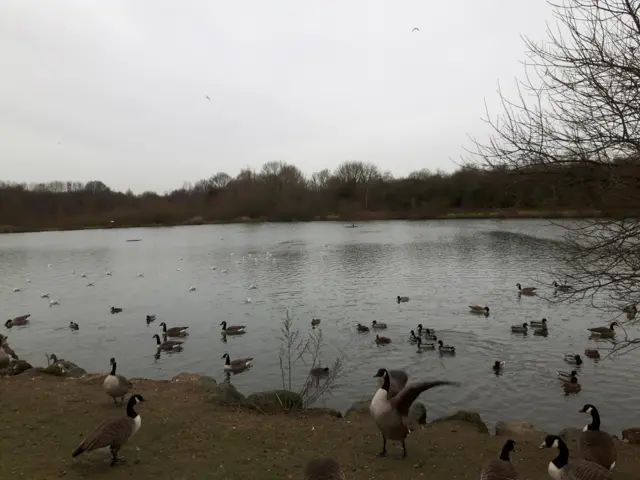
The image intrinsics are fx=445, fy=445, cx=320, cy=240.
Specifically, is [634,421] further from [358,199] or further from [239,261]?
[358,199]

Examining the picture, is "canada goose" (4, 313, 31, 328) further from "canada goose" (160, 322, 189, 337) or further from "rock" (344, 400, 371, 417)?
"rock" (344, 400, 371, 417)

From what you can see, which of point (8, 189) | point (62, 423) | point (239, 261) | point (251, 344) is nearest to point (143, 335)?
point (251, 344)

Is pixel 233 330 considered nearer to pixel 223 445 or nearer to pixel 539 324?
pixel 223 445

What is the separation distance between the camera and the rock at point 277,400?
32.9ft

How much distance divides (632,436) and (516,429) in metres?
2.15

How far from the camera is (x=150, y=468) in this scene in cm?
693

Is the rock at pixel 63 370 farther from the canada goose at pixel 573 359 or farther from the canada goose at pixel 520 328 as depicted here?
the canada goose at pixel 520 328

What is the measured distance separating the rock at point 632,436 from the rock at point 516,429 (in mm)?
1606

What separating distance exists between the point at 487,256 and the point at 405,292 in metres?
13.4

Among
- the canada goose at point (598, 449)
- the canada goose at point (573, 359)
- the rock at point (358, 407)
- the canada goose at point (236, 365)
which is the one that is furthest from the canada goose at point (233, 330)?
the canada goose at point (598, 449)

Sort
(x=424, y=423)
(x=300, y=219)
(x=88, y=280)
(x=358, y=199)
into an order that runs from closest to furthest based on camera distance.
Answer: (x=424, y=423)
(x=88, y=280)
(x=300, y=219)
(x=358, y=199)

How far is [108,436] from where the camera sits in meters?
6.76

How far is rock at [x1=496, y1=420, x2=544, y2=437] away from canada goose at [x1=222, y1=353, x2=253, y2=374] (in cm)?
766

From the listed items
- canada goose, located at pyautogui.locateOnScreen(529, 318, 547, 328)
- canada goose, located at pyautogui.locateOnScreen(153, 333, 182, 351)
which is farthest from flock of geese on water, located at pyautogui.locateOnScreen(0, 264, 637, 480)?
canada goose, located at pyautogui.locateOnScreen(153, 333, 182, 351)
